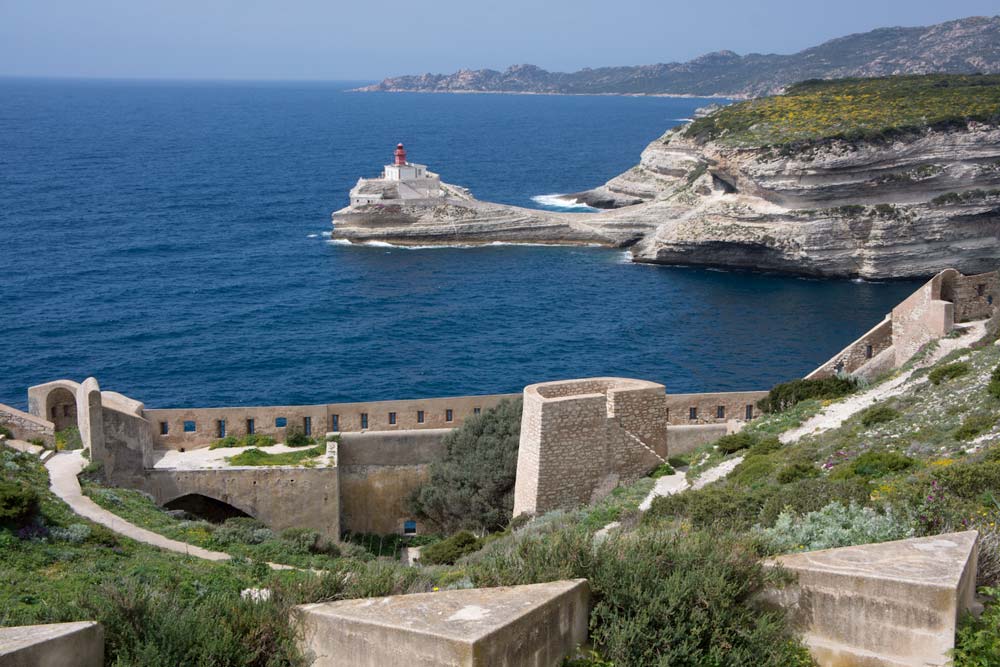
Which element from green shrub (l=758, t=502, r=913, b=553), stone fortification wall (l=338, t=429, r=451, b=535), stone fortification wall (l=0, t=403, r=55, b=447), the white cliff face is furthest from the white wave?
green shrub (l=758, t=502, r=913, b=553)

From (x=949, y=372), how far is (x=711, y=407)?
789 centimetres

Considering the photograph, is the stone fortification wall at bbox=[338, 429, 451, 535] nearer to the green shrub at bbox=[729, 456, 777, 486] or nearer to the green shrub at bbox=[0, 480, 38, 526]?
the green shrub at bbox=[729, 456, 777, 486]

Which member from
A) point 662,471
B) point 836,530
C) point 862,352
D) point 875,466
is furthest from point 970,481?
point 862,352

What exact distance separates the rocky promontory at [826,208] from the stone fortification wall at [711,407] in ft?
138

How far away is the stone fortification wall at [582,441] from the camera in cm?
2488

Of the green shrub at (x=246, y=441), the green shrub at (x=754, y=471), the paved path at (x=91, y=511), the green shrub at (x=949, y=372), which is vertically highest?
the green shrub at (x=949, y=372)

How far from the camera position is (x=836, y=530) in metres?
11.4

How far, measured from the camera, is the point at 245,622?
954 centimetres

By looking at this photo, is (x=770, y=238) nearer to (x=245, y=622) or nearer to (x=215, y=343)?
(x=215, y=343)

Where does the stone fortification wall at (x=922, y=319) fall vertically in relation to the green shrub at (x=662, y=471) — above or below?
above

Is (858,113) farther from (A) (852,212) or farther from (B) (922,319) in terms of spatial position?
(B) (922,319)

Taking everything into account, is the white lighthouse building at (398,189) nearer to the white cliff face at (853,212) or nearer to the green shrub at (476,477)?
the white cliff face at (853,212)

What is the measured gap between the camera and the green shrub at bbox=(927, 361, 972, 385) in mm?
25000

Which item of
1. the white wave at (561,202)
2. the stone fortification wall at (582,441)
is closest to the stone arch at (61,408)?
the stone fortification wall at (582,441)
